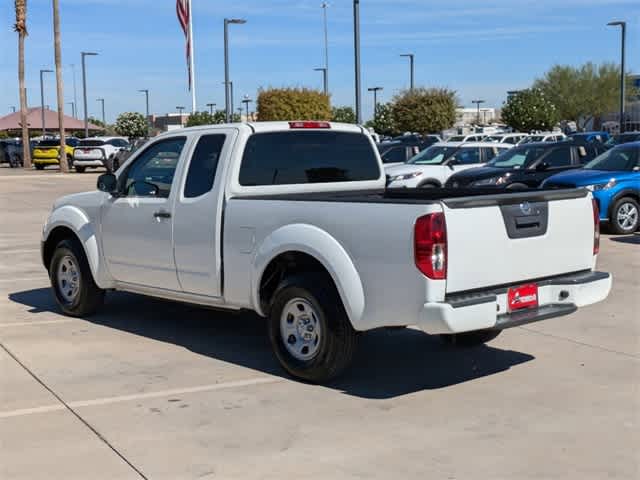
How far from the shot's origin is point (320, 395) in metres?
6.24

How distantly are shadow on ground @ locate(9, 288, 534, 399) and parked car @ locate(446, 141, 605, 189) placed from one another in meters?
9.97

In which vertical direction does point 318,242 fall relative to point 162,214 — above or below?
below

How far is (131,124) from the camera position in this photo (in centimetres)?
11075

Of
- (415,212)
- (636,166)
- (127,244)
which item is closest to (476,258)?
(415,212)

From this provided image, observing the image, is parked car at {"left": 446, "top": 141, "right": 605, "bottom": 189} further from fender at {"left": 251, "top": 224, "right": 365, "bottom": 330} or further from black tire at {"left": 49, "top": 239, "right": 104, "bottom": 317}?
fender at {"left": 251, "top": 224, "right": 365, "bottom": 330}

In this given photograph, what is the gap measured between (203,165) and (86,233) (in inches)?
69.9

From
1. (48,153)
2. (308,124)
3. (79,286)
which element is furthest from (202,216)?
(48,153)

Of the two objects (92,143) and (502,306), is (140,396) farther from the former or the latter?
(92,143)

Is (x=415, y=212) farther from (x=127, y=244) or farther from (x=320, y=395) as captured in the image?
(x=127, y=244)

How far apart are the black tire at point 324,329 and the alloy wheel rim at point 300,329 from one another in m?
0.02

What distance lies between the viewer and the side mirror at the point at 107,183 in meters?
8.23

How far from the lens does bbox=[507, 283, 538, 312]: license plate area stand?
19.9ft

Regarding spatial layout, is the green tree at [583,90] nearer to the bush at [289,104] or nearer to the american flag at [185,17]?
the bush at [289,104]

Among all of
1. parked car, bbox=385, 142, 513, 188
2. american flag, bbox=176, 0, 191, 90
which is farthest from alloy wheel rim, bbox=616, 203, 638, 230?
american flag, bbox=176, 0, 191, 90
